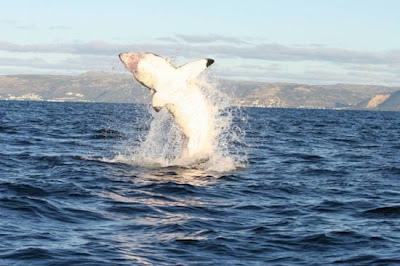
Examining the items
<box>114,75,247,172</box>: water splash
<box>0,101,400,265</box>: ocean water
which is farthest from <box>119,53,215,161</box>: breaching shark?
<box>0,101,400,265</box>: ocean water

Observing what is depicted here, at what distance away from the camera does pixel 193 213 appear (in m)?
13.9

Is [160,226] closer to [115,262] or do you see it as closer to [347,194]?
[115,262]

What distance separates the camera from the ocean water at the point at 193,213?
1064 centimetres

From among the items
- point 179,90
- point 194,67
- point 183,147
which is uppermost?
point 194,67

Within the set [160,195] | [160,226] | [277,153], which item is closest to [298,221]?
[160,226]

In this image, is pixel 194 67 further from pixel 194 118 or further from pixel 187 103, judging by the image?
pixel 194 118

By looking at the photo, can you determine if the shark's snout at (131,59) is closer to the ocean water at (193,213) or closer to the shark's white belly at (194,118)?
the shark's white belly at (194,118)

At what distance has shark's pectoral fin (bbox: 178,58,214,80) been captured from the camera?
1900cm

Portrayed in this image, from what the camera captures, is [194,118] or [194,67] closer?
[194,67]

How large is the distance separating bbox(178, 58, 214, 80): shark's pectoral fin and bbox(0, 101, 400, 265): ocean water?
2809mm

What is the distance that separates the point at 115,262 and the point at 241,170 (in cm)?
1184

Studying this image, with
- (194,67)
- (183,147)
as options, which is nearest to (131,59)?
(194,67)

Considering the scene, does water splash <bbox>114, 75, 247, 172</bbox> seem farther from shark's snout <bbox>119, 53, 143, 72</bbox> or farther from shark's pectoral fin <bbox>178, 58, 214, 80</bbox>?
shark's snout <bbox>119, 53, 143, 72</bbox>

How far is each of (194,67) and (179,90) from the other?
0.80m
